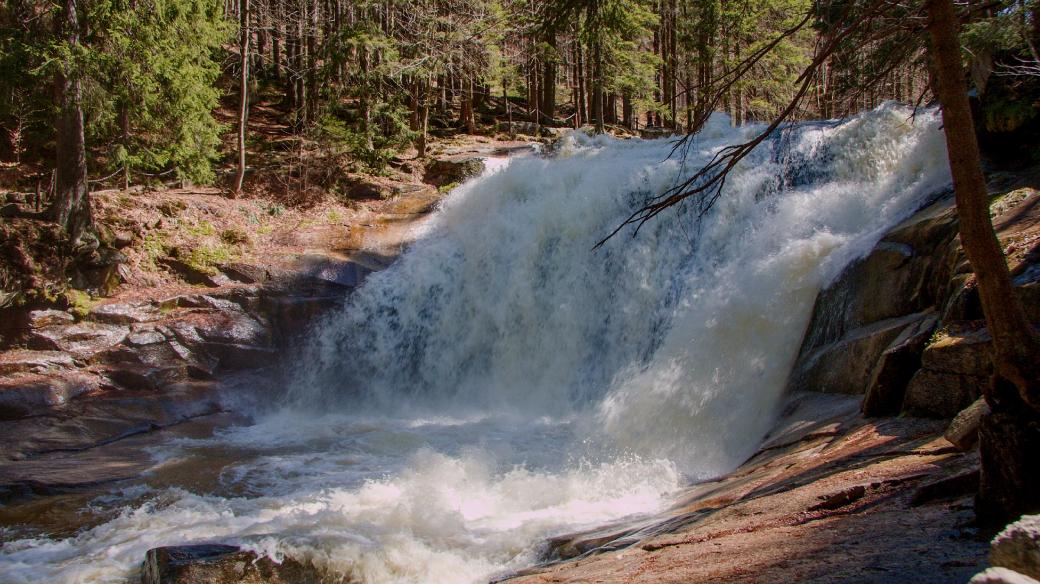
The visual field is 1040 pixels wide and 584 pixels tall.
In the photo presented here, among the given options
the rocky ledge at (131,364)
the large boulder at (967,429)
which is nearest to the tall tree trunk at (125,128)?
the rocky ledge at (131,364)

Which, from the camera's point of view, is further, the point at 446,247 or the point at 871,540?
the point at 446,247

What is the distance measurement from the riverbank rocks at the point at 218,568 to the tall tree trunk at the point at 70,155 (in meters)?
9.91

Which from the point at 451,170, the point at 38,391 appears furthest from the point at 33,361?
the point at 451,170

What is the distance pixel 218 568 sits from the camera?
5.62 m

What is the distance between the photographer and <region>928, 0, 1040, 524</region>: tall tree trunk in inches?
128

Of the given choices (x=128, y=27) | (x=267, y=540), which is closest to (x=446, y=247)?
(x=128, y=27)

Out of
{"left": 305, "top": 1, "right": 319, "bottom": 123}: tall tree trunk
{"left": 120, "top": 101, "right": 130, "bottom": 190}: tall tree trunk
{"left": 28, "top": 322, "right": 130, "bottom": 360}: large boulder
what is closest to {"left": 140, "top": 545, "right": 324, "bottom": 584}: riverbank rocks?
{"left": 28, "top": 322, "right": 130, "bottom": 360}: large boulder

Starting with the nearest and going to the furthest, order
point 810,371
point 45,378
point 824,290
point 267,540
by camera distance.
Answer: point 267,540 → point 810,371 → point 824,290 → point 45,378

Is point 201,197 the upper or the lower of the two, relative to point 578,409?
upper

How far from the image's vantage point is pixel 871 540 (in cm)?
352

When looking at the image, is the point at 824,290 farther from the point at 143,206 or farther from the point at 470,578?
the point at 143,206

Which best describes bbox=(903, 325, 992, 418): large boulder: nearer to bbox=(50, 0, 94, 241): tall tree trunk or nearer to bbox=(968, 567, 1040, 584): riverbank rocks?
bbox=(968, 567, 1040, 584): riverbank rocks

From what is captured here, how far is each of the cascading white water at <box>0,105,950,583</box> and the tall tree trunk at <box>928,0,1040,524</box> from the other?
429cm

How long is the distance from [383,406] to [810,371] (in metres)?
8.04
